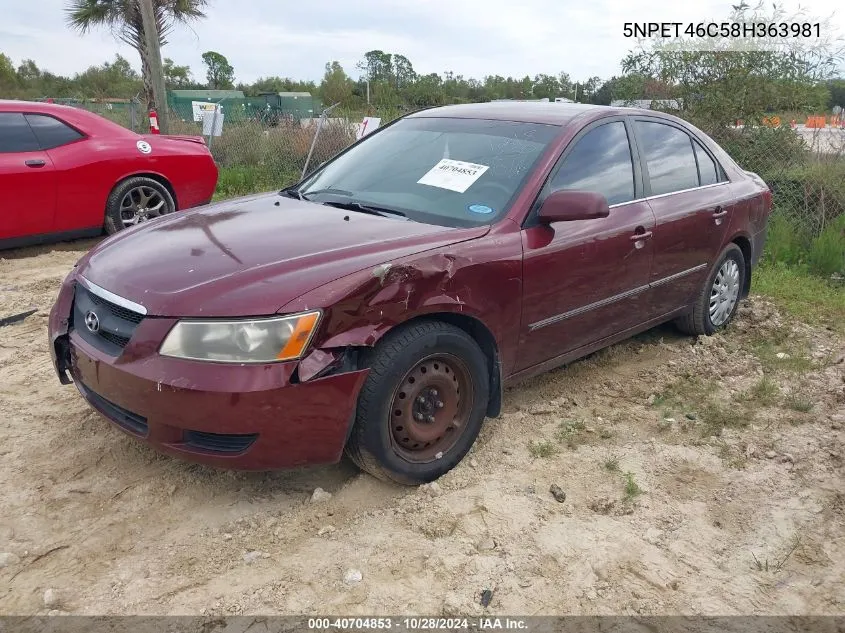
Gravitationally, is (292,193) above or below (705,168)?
below

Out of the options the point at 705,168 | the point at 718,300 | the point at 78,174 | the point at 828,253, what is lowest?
the point at 718,300

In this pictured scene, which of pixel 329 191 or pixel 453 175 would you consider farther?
pixel 329 191

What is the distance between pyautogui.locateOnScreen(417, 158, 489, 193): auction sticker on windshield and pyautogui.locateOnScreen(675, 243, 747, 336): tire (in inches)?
82.2

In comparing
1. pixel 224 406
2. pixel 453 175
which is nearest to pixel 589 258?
pixel 453 175

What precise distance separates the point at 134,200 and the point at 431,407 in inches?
210

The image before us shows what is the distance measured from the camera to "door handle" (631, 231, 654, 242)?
381 cm

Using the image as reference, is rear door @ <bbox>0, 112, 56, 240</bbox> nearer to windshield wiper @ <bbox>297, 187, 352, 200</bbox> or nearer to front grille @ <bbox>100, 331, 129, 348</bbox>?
windshield wiper @ <bbox>297, 187, 352, 200</bbox>

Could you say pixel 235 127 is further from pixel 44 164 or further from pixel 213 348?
pixel 213 348

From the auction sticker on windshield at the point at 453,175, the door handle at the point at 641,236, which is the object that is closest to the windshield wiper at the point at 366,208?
the auction sticker on windshield at the point at 453,175

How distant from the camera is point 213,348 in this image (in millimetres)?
2484

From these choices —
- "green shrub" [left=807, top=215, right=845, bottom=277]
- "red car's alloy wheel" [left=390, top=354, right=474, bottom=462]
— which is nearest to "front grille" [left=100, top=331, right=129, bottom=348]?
"red car's alloy wheel" [left=390, top=354, right=474, bottom=462]

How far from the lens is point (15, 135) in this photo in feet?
21.0

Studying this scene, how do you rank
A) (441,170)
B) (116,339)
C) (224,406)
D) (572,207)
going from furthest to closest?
(441,170), (572,207), (116,339), (224,406)

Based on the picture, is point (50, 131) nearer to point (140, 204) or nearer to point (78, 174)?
point (78, 174)
